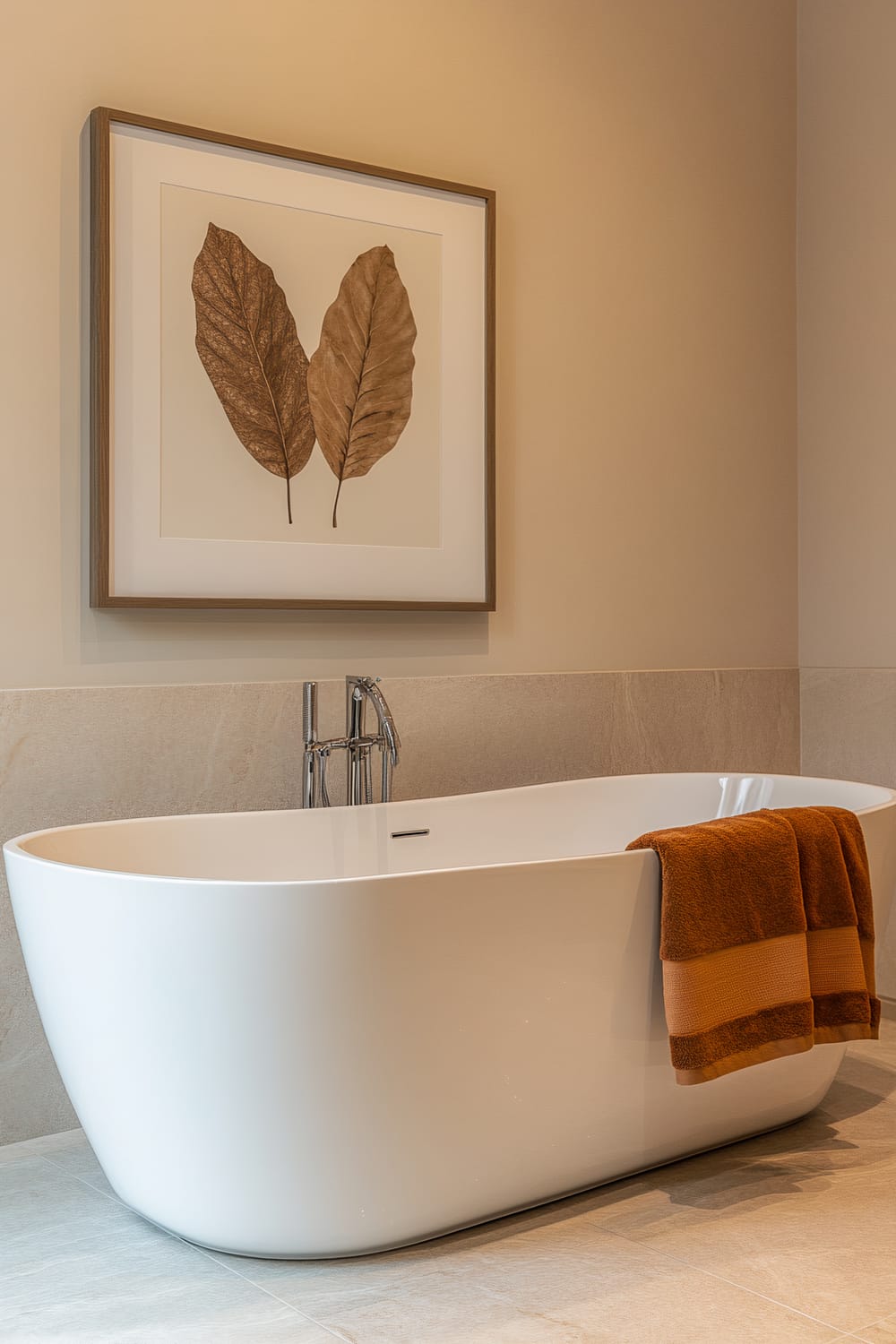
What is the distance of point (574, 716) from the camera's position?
318 cm

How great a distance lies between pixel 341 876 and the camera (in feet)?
8.45

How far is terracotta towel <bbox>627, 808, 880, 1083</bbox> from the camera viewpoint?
202 cm

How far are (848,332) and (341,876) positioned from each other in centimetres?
210

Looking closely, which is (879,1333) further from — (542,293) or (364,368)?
(542,293)

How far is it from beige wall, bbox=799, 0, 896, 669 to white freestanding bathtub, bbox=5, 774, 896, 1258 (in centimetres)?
178

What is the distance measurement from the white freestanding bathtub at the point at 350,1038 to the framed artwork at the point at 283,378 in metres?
0.74

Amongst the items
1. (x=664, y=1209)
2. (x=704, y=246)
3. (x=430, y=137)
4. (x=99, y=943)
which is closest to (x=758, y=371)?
(x=704, y=246)

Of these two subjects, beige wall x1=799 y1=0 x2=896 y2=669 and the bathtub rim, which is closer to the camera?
the bathtub rim

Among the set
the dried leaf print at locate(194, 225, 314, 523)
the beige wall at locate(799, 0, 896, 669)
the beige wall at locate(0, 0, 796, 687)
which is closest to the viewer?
the beige wall at locate(0, 0, 796, 687)

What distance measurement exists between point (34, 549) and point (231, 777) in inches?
23.0

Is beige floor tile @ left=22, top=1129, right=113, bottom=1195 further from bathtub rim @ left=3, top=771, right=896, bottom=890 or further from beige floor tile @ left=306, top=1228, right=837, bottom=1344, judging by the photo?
beige floor tile @ left=306, top=1228, right=837, bottom=1344

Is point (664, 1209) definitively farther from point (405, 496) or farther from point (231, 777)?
point (405, 496)

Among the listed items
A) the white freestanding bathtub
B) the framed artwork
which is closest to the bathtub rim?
the white freestanding bathtub

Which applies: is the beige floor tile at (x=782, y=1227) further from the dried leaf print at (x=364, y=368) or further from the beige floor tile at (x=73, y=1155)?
the dried leaf print at (x=364, y=368)
